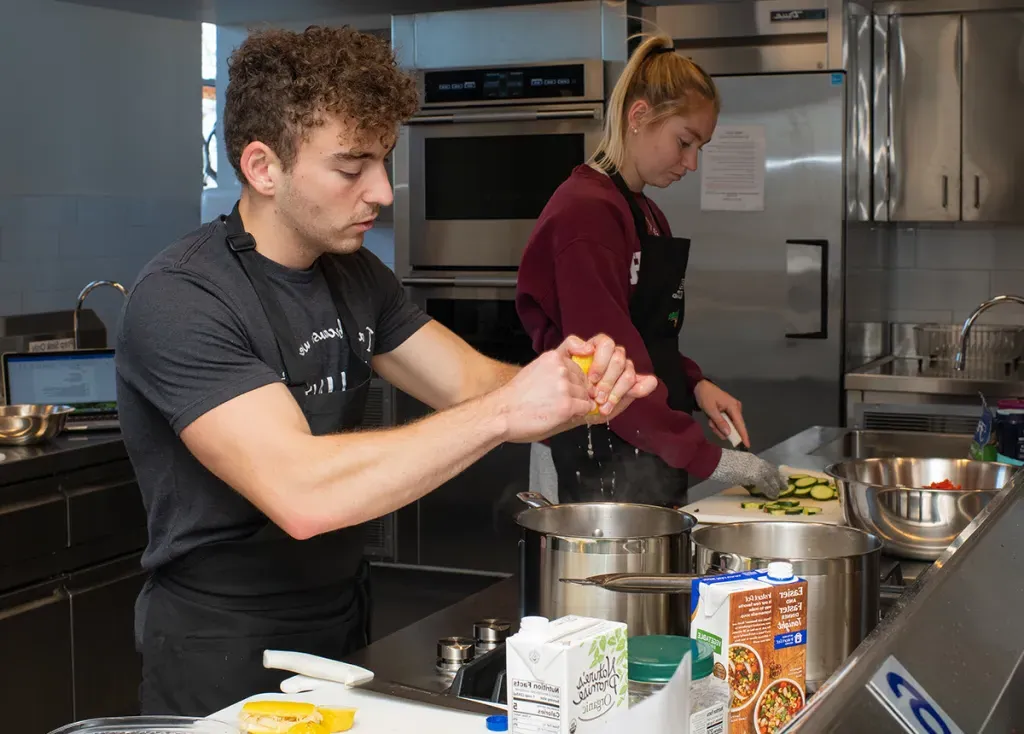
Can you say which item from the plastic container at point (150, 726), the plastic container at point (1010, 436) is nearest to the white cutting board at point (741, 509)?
the plastic container at point (1010, 436)

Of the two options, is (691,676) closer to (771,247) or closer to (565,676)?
(565,676)

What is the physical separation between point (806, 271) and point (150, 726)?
3324 millimetres

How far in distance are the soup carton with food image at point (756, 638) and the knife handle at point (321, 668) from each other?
437 millimetres

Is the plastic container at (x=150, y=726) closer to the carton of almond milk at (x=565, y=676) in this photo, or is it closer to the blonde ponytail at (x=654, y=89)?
the carton of almond milk at (x=565, y=676)

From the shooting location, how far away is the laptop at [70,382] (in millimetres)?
3859

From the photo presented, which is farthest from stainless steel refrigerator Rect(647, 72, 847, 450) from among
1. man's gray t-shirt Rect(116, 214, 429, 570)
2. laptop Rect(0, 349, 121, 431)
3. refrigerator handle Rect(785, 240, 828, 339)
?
man's gray t-shirt Rect(116, 214, 429, 570)

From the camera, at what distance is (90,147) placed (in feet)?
18.3

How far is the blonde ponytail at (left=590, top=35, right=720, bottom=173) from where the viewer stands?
109 inches

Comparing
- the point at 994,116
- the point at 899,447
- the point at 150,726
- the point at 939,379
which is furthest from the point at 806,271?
the point at 150,726

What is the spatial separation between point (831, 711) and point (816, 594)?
430mm

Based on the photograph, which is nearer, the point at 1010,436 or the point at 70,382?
the point at 1010,436

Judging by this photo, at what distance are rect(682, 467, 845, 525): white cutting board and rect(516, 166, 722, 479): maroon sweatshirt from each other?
2.9 inches

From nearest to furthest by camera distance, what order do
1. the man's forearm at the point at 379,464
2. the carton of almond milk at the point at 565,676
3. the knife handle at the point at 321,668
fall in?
the carton of almond milk at the point at 565,676
the knife handle at the point at 321,668
the man's forearm at the point at 379,464

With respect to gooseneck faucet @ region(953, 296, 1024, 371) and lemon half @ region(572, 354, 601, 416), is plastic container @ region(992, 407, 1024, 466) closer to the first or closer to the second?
lemon half @ region(572, 354, 601, 416)
